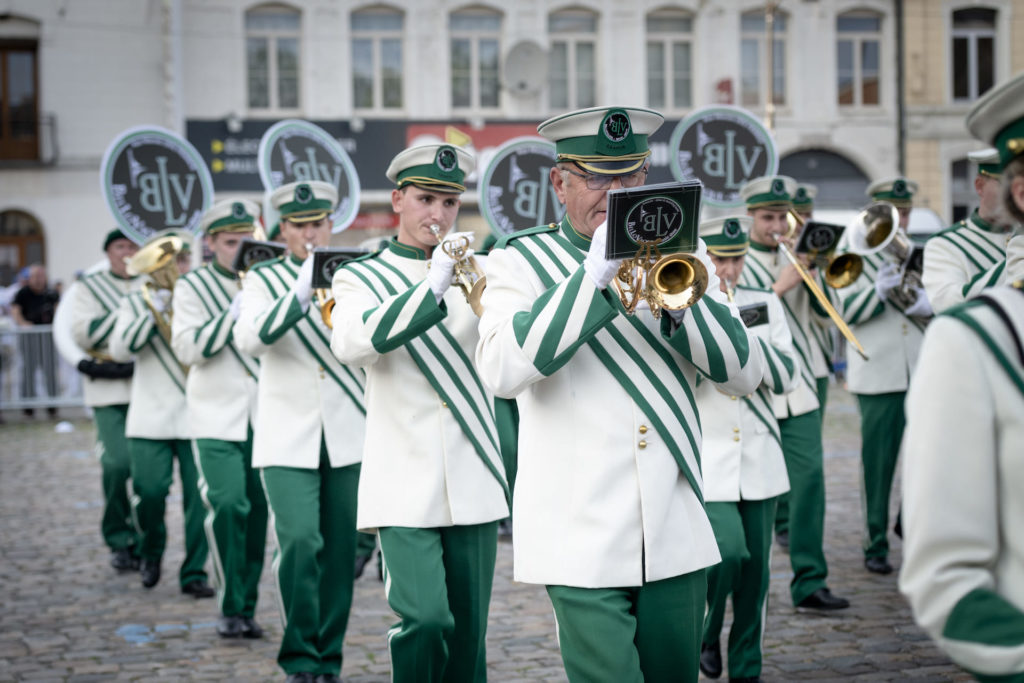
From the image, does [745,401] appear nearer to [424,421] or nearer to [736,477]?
[736,477]

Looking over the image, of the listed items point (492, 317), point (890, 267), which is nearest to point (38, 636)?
point (492, 317)

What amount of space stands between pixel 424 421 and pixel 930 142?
1086 inches

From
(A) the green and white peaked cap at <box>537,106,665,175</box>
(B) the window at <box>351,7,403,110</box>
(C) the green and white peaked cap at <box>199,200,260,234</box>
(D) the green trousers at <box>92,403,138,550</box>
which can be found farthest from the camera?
(B) the window at <box>351,7,403,110</box>

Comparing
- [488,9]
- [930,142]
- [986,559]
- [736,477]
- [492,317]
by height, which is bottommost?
[736,477]

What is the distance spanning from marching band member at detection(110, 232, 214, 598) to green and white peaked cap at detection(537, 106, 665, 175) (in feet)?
18.3

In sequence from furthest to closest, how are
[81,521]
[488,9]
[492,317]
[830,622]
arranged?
1. [488,9]
2. [81,521]
3. [830,622]
4. [492,317]

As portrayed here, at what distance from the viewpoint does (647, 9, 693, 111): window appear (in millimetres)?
29578

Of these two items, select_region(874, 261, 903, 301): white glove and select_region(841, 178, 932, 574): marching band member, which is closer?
select_region(874, 261, 903, 301): white glove

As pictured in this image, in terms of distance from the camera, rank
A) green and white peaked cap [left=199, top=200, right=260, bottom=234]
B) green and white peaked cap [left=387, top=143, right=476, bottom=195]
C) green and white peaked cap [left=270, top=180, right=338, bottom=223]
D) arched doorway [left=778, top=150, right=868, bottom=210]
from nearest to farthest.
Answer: green and white peaked cap [left=387, top=143, right=476, bottom=195]
green and white peaked cap [left=270, top=180, right=338, bottom=223]
green and white peaked cap [left=199, top=200, right=260, bottom=234]
arched doorway [left=778, top=150, right=868, bottom=210]

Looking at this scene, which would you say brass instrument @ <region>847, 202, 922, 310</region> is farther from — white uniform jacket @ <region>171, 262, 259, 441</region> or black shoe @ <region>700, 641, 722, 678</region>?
white uniform jacket @ <region>171, 262, 259, 441</region>

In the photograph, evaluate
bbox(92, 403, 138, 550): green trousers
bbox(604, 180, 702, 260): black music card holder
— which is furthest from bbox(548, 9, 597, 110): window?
bbox(604, 180, 702, 260): black music card holder

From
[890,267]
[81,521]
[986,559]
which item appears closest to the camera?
[986,559]

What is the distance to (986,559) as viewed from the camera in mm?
2324

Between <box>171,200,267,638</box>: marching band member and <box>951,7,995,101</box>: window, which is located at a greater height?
<box>951,7,995,101</box>: window
